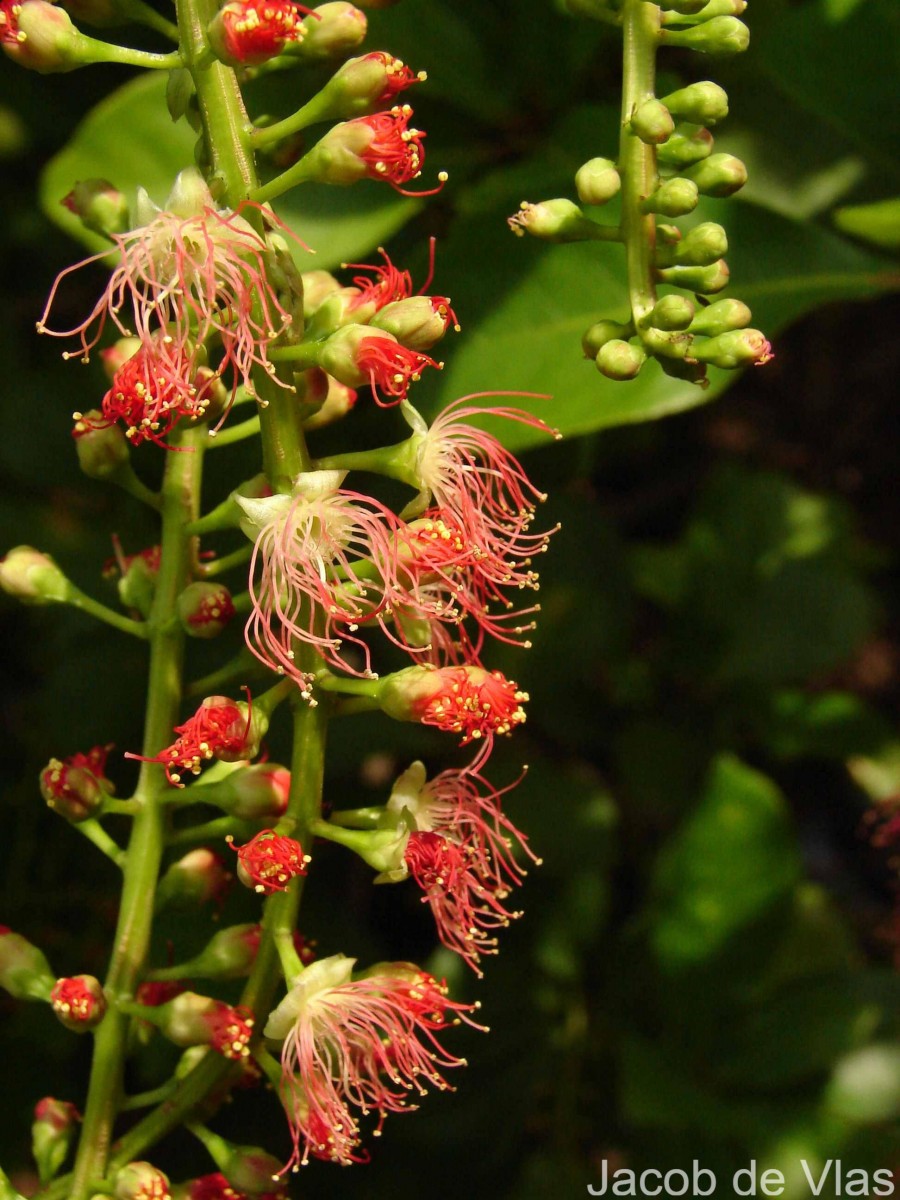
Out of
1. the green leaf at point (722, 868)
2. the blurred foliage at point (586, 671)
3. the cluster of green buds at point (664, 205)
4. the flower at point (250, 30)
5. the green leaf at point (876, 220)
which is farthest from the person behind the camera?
the green leaf at point (722, 868)

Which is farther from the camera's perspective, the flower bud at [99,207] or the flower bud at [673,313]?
the flower bud at [99,207]

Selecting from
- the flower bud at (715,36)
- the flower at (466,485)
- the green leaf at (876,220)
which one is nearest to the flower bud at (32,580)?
the flower at (466,485)

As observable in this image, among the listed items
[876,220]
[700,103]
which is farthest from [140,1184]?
[876,220]

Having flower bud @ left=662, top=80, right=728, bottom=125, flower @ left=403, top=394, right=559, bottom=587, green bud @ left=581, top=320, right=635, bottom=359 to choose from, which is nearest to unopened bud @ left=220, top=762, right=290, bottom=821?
flower @ left=403, top=394, right=559, bottom=587

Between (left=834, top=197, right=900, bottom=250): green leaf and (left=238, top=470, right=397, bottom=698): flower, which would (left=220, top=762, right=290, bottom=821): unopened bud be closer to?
(left=238, top=470, right=397, bottom=698): flower

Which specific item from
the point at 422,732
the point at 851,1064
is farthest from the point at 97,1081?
the point at 851,1064

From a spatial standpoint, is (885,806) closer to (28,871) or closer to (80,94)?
(28,871)

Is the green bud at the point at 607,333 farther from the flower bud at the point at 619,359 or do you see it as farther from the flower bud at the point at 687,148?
the flower bud at the point at 687,148
